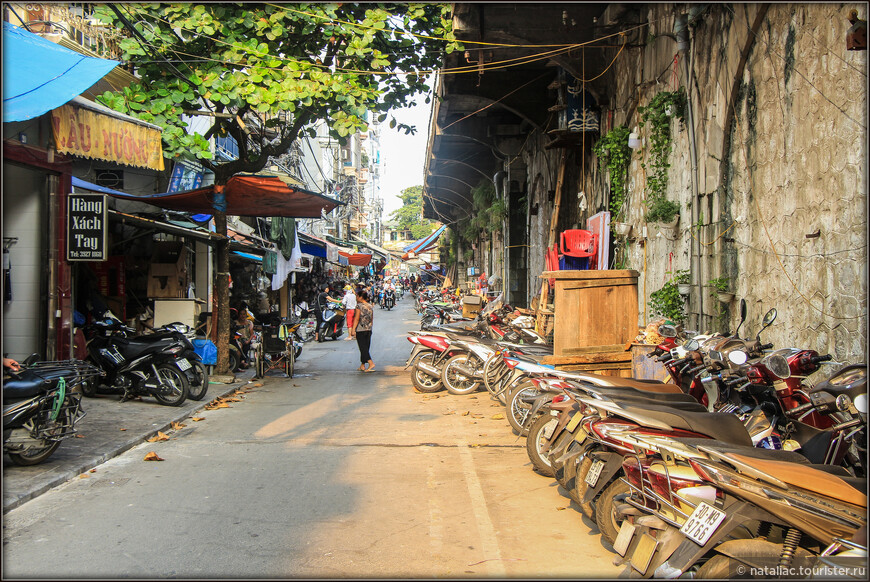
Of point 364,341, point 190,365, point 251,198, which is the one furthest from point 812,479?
point 251,198

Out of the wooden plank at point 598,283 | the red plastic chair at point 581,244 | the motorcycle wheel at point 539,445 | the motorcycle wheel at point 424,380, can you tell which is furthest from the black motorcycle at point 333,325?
the motorcycle wheel at point 539,445

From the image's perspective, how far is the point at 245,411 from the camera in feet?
32.1

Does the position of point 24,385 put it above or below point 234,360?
above

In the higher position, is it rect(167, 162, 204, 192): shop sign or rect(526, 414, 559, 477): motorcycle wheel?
rect(167, 162, 204, 192): shop sign

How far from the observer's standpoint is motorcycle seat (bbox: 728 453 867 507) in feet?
10.5

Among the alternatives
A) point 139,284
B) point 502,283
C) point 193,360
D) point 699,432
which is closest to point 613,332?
Result: point 699,432

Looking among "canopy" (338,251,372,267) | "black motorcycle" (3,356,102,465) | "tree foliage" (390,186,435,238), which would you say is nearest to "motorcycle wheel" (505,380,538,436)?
"black motorcycle" (3,356,102,465)

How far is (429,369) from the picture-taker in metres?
11.4

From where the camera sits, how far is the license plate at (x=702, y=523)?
340cm

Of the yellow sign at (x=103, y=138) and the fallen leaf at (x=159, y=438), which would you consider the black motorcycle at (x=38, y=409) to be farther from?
the yellow sign at (x=103, y=138)

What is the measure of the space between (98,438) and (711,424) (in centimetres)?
685

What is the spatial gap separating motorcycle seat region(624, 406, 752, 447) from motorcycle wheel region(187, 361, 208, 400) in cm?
782

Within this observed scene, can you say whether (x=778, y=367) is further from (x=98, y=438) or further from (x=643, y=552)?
(x=98, y=438)

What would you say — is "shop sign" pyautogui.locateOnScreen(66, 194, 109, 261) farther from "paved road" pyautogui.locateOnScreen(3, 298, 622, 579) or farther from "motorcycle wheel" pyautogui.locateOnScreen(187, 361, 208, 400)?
"paved road" pyautogui.locateOnScreen(3, 298, 622, 579)
